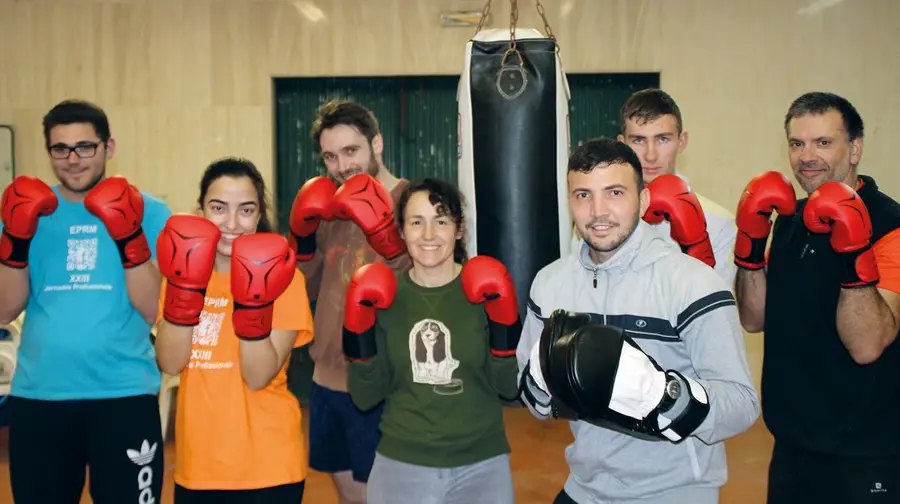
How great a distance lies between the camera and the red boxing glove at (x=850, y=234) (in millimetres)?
1647

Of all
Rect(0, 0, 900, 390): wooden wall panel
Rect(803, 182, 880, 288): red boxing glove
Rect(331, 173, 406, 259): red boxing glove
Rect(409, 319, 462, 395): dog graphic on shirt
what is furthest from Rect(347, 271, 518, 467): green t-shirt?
Rect(0, 0, 900, 390): wooden wall panel

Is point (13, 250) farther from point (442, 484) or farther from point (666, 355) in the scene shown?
point (666, 355)

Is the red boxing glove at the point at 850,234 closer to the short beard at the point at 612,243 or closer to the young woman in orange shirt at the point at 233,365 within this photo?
the short beard at the point at 612,243

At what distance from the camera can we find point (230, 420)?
5.52ft

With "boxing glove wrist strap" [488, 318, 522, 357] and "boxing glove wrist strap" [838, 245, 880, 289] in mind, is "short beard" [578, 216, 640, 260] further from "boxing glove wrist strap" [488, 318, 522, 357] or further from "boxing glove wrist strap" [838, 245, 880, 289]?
"boxing glove wrist strap" [838, 245, 880, 289]

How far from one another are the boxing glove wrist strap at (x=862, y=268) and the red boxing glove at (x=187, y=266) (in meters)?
1.44

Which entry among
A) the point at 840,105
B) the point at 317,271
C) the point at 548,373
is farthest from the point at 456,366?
the point at 840,105

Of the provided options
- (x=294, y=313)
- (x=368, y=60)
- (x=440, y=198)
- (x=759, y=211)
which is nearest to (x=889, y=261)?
(x=759, y=211)

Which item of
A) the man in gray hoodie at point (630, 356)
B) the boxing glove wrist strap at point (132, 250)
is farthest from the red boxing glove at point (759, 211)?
the boxing glove wrist strap at point (132, 250)

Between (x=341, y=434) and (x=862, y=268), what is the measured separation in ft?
4.84

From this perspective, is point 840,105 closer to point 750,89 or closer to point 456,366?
point 456,366

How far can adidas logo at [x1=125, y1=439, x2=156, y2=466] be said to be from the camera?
192 centimetres

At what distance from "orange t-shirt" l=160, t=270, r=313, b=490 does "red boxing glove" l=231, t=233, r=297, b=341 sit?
9 cm

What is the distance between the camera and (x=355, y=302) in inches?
67.6
